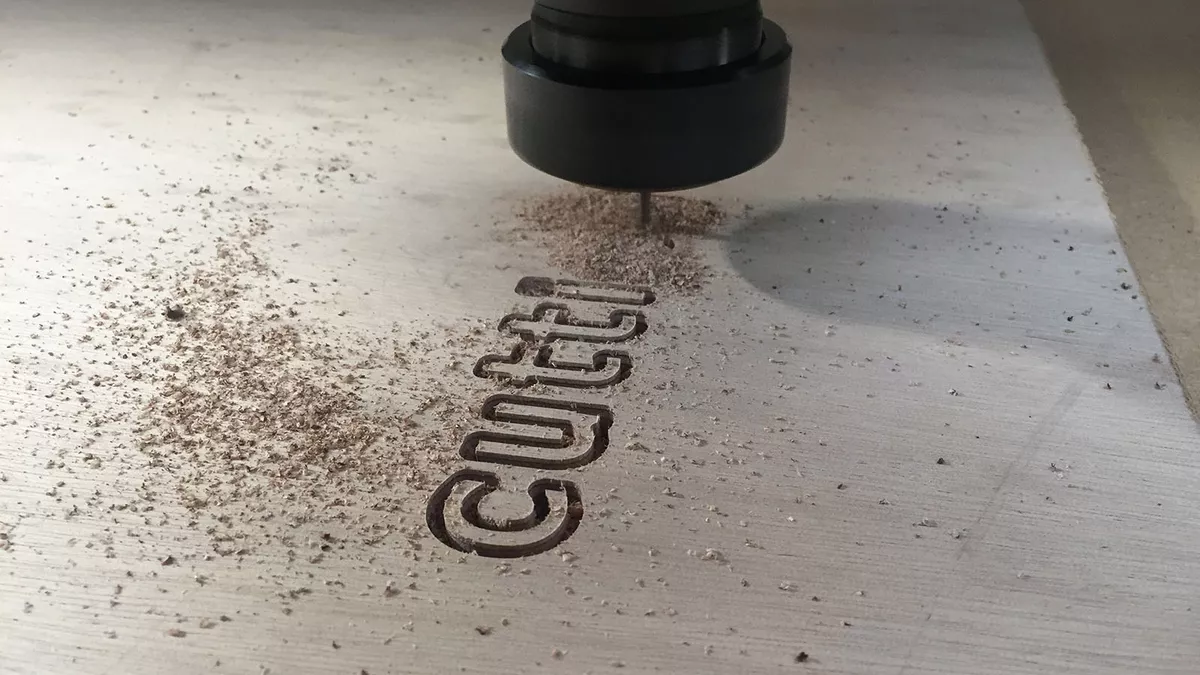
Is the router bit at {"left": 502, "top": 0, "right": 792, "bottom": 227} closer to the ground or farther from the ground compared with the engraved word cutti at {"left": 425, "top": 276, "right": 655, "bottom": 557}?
farther from the ground

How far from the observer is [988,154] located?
6.25 feet

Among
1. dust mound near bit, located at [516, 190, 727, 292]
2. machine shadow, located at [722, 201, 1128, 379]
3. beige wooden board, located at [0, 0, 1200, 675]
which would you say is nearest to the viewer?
beige wooden board, located at [0, 0, 1200, 675]

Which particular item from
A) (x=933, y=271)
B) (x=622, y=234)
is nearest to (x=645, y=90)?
(x=622, y=234)

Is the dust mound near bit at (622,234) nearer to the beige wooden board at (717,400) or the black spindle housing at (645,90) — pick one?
the beige wooden board at (717,400)

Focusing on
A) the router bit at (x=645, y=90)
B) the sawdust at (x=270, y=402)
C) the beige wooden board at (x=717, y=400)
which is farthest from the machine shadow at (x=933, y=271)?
the sawdust at (x=270, y=402)

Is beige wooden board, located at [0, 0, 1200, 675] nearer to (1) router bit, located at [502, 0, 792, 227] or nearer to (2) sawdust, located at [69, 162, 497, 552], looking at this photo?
(2) sawdust, located at [69, 162, 497, 552]

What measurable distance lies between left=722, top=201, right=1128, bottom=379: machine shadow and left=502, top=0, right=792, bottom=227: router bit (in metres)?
0.21

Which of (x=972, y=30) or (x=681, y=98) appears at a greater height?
(x=681, y=98)

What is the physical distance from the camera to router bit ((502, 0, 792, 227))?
1.30 m

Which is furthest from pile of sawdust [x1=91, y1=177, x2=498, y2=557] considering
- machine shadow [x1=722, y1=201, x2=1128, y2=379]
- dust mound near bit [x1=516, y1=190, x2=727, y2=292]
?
machine shadow [x1=722, y1=201, x2=1128, y2=379]

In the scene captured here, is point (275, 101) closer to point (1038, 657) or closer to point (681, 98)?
point (681, 98)

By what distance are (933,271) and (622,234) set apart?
0.47 m

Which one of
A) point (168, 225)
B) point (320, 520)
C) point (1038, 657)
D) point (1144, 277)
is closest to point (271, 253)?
point (168, 225)

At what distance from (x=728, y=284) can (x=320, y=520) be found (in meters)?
0.69
